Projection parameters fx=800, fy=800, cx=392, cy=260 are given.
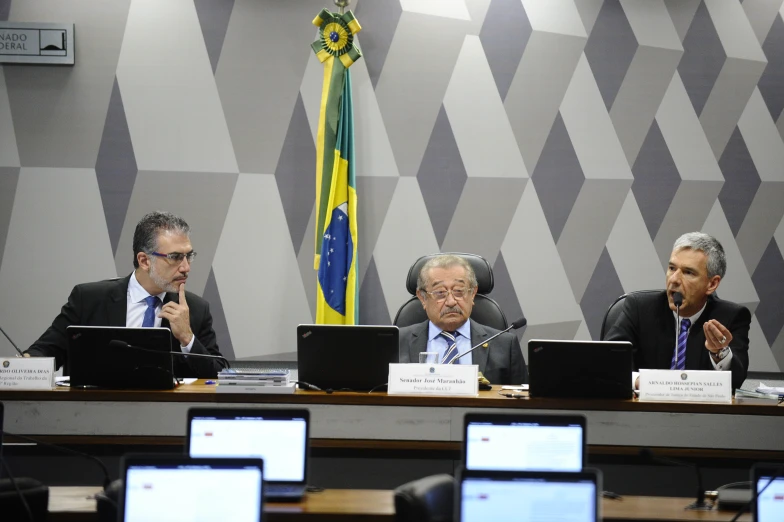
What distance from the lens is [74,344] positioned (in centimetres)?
286

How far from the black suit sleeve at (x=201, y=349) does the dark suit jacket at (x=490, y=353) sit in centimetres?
84

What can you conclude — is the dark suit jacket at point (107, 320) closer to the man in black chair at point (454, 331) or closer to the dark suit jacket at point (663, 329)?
the man in black chair at point (454, 331)

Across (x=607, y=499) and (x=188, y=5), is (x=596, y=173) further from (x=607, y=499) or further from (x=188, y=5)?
(x=607, y=499)

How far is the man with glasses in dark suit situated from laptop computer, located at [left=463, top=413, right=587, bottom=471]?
169 cm

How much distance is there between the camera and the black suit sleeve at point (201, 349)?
3441 mm

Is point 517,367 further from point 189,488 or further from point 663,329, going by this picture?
point 189,488

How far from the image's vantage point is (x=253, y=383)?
2.86m

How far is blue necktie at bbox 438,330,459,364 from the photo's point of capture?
363cm

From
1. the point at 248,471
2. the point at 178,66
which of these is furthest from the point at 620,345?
the point at 178,66

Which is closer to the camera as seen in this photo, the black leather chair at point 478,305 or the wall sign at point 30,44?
the black leather chair at point 478,305

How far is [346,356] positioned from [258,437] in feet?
3.04

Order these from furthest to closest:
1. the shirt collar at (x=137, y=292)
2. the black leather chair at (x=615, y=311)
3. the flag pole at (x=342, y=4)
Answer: the flag pole at (x=342, y=4), the black leather chair at (x=615, y=311), the shirt collar at (x=137, y=292)

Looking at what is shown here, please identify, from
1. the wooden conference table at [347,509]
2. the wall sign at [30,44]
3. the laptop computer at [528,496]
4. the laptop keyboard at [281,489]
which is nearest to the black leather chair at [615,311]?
the wooden conference table at [347,509]

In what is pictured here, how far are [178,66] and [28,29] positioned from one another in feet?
2.86
